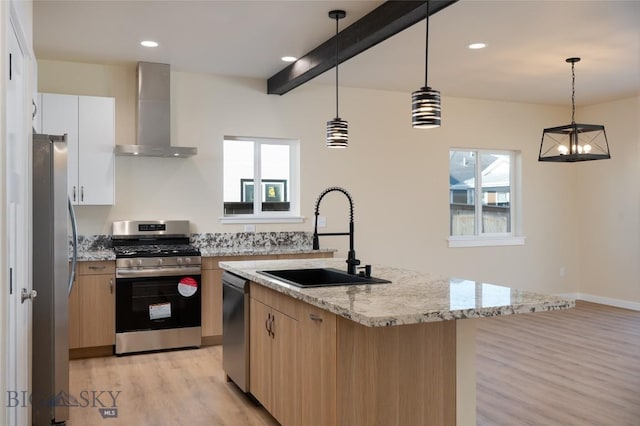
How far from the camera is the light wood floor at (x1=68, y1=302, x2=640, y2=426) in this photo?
11.3 ft

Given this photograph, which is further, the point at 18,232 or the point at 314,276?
the point at 314,276

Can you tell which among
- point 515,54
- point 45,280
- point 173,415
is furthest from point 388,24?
point 173,415

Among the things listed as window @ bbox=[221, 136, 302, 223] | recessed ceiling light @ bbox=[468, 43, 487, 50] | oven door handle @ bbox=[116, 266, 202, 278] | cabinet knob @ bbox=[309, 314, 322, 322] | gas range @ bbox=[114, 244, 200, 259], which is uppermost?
recessed ceiling light @ bbox=[468, 43, 487, 50]

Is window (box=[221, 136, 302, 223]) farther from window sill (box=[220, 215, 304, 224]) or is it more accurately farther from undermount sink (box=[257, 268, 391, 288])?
undermount sink (box=[257, 268, 391, 288])

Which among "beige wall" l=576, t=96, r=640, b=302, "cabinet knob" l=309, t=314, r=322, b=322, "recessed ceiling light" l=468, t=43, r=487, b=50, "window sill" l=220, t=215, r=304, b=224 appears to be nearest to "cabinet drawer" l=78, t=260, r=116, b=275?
"window sill" l=220, t=215, r=304, b=224

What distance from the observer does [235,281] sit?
377 cm

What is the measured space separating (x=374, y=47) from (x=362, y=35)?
81cm

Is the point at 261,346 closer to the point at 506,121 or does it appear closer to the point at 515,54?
the point at 515,54

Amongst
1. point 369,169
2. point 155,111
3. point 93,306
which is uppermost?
point 155,111

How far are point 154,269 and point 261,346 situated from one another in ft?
6.41

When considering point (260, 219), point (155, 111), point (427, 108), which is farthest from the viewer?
point (260, 219)

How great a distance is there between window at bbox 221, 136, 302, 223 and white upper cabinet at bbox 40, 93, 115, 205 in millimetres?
1220

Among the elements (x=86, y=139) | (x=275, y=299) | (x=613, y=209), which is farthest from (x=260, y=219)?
(x=613, y=209)

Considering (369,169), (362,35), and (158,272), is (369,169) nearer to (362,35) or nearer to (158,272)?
(362,35)
